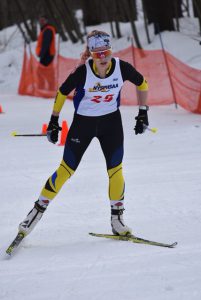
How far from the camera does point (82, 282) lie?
13.0 feet

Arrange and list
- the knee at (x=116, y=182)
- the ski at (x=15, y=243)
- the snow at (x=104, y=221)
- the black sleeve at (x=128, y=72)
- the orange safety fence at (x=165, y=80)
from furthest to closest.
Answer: the orange safety fence at (x=165, y=80)
the knee at (x=116, y=182)
the black sleeve at (x=128, y=72)
the ski at (x=15, y=243)
the snow at (x=104, y=221)

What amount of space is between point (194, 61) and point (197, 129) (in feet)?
22.1

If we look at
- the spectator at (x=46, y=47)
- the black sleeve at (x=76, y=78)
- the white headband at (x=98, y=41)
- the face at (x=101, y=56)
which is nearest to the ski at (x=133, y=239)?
the black sleeve at (x=76, y=78)

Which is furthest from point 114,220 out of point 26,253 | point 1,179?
point 1,179

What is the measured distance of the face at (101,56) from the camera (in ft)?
15.1

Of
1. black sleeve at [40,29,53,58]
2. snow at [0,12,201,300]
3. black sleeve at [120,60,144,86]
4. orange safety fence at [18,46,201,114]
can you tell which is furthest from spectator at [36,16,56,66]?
black sleeve at [120,60,144,86]

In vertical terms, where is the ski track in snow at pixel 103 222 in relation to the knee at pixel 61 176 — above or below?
below

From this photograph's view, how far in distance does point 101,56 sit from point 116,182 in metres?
1.16

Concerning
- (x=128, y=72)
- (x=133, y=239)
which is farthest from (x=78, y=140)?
(x=133, y=239)

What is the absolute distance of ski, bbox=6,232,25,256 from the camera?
4609 millimetres

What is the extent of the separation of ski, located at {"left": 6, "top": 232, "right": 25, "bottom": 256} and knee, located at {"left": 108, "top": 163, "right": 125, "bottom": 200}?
35.5 inches

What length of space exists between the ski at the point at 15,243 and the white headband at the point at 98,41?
1768mm

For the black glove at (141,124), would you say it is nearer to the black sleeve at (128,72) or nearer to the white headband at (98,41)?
the black sleeve at (128,72)

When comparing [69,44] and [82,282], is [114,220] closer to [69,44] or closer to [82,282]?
[82,282]
